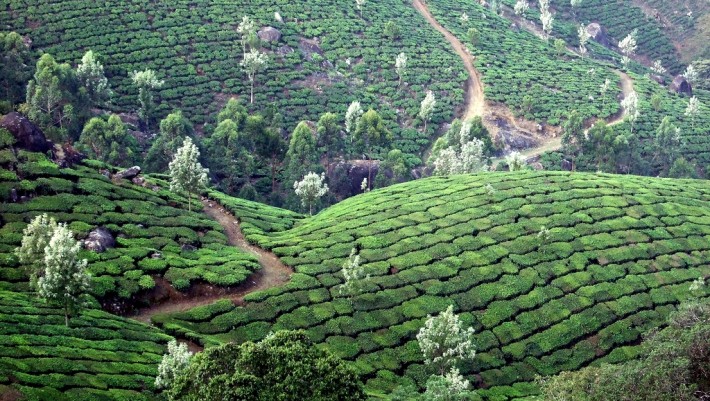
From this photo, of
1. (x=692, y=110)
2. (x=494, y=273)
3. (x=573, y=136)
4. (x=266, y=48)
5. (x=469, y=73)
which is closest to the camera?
(x=494, y=273)

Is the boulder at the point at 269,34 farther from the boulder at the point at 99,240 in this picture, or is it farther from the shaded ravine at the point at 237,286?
the boulder at the point at 99,240

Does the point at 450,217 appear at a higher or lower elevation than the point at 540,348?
higher

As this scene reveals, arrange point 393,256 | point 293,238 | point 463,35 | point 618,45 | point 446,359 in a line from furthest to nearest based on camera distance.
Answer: point 618,45 < point 463,35 < point 293,238 < point 393,256 < point 446,359

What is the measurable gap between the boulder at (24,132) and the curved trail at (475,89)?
200 ft

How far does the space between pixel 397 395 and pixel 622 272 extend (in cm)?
2856

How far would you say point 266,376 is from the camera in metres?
31.3

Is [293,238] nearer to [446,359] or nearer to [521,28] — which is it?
[446,359]

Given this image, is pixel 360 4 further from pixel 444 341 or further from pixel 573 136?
pixel 444 341

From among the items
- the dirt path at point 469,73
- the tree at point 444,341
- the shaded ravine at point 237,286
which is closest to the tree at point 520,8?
the dirt path at point 469,73

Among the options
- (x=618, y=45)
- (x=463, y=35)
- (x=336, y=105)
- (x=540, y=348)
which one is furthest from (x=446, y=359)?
(x=618, y=45)

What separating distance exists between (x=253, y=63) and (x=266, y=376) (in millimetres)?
71188

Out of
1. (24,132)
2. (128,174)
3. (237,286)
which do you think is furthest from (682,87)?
(24,132)

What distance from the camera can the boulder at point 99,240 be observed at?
163 ft

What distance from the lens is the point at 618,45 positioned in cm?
14738
